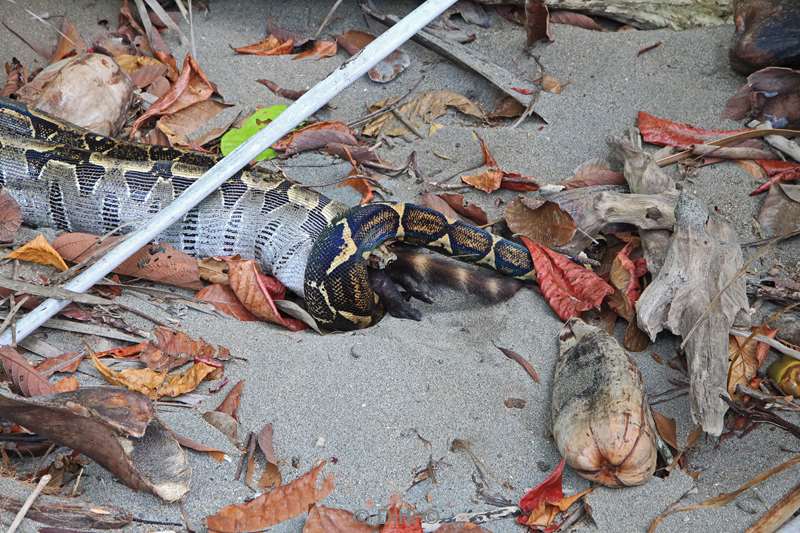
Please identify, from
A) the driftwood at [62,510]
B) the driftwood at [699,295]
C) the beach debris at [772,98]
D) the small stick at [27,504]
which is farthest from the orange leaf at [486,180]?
the small stick at [27,504]

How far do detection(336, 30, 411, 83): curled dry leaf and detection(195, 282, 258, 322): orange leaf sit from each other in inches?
89.1

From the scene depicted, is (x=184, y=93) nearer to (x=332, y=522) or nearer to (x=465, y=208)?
(x=465, y=208)

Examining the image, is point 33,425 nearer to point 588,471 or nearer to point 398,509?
point 398,509

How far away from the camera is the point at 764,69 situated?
4.84 metres

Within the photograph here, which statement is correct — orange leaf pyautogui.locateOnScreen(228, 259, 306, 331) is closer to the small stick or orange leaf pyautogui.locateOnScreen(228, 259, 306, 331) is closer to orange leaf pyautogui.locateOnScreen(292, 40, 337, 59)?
the small stick

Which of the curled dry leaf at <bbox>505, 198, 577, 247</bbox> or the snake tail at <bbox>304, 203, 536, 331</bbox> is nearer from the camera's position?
the snake tail at <bbox>304, 203, 536, 331</bbox>

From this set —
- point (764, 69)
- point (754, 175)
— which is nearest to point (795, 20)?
point (764, 69)

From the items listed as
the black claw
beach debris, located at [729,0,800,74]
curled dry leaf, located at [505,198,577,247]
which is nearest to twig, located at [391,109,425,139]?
curled dry leaf, located at [505,198,577,247]

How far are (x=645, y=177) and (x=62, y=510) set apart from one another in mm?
3352

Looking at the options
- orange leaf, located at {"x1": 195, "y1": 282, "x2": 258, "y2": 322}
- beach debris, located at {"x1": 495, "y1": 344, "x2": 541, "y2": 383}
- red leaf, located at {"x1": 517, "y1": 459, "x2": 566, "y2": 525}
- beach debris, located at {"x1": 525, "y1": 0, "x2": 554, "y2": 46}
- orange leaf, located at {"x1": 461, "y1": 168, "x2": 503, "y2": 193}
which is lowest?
orange leaf, located at {"x1": 195, "y1": 282, "x2": 258, "y2": 322}

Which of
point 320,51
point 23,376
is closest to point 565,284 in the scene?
point 23,376

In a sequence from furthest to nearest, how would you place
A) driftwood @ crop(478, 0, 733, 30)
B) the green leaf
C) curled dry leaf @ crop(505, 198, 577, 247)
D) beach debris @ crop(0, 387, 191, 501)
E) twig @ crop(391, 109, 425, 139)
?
driftwood @ crop(478, 0, 733, 30), twig @ crop(391, 109, 425, 139), the green leaf, curled dry leaf @ crop(505, 198, 577, 247), beach debris @ crop(0, 387, 191, 501)

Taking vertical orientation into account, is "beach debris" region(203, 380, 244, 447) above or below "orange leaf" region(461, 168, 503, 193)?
above

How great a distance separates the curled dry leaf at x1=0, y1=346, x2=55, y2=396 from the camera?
10.3 ft
